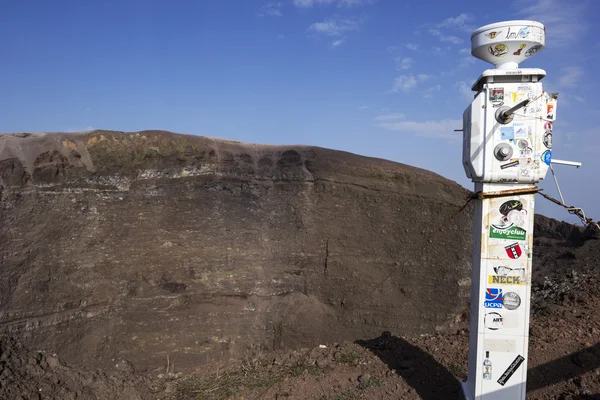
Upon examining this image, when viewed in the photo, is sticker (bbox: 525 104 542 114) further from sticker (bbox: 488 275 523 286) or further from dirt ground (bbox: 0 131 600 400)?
dirt ground (bbox: 0 131 600 400)

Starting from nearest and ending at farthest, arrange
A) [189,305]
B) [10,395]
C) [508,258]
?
[508,258] → [10,395] → [189,305]

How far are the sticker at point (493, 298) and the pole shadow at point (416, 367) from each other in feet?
3.03

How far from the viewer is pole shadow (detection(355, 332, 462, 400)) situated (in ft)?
14.1

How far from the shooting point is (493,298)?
3637 millimetres

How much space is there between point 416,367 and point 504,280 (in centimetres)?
158

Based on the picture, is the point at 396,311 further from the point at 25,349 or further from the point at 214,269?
the point at 25,349

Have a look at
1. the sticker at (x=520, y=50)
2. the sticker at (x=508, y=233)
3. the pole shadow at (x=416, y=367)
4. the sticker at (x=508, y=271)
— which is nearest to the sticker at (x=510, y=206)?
the sticker at (x=508, y=233)

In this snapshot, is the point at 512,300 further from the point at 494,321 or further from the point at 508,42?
the point at 508,42

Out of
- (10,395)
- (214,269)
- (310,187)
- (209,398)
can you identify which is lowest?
(209,398)

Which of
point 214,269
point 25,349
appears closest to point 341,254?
point 214,269

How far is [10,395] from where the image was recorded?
385cm

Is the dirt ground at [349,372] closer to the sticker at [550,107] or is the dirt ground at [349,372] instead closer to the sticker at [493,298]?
the sticker at [493,298]

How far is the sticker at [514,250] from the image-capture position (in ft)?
11.8

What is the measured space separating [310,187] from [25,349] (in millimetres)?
3313
